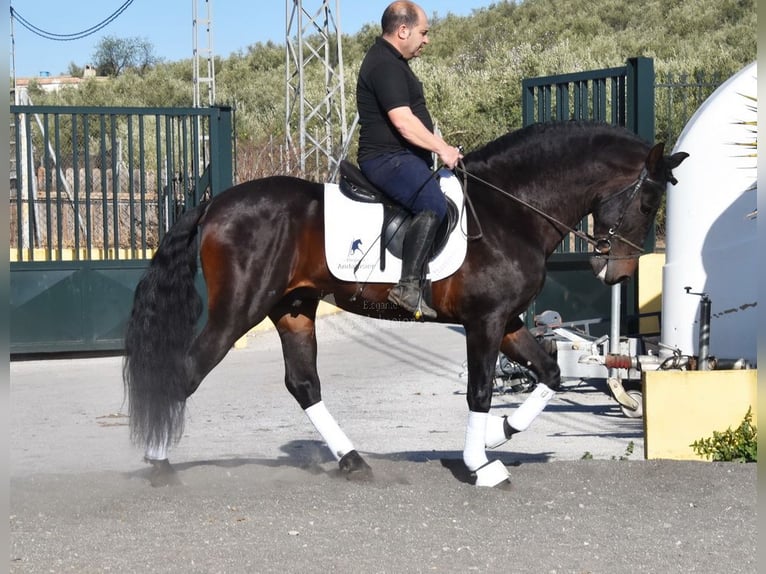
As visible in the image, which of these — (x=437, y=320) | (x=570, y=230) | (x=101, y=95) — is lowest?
(x=437, y=320)

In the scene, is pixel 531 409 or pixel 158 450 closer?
pixel 158 450

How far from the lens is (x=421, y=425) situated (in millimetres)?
10133

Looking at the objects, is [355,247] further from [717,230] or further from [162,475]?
[717,230]

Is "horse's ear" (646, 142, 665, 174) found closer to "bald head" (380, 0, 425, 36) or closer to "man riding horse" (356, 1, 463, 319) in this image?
"man riding horse" (356, 1, 463, 319)

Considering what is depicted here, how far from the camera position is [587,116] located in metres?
13.5

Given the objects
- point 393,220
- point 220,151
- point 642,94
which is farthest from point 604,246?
point 220,151

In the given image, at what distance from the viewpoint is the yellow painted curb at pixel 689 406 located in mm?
7867

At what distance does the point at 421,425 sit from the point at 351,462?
9.35 feet

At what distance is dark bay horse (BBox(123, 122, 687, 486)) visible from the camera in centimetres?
706

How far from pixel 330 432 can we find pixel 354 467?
0.32 metres

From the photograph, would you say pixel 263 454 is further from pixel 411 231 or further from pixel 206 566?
pixel 206 566

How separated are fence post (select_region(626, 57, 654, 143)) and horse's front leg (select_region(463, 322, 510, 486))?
577cm

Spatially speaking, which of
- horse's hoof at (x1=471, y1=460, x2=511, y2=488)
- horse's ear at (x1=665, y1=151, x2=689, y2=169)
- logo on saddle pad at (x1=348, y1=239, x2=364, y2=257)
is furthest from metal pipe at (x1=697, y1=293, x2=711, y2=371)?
logo on saddle pad at (x1=348, y1=239, x2=364, y2=257)

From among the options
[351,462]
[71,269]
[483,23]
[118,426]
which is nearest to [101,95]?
[483,23]
